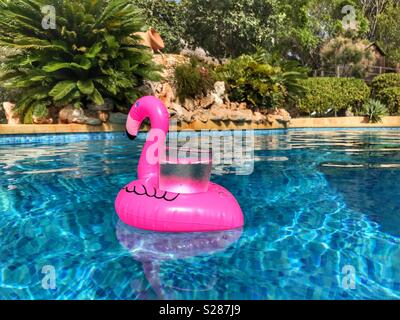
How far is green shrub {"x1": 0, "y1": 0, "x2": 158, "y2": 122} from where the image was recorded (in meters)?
10.5

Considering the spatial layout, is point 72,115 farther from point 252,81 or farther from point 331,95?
point 331,95

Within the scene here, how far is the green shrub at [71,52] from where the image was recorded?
10477 mm

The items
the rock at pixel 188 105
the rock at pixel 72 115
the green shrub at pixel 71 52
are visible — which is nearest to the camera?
the green shrub at pixel 71 52

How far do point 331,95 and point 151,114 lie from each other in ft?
62.5

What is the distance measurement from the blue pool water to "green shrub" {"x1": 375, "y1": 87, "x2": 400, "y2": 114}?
17994mm

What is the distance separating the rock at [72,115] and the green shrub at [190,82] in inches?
174

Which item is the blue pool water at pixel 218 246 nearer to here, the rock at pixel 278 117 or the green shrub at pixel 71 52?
the green shrub at pixel 71 52

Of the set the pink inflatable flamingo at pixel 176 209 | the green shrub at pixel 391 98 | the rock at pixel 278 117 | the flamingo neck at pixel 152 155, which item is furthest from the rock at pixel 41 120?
the green shrub at pixel 391 98

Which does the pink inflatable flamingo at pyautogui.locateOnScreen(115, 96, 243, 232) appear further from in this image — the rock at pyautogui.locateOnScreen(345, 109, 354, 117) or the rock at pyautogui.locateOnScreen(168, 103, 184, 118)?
the rock at pyautogui.locateOnScreen(345, 109, 354, 117)

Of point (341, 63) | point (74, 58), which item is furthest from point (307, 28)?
point (74, 58)

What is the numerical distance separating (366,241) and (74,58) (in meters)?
10.1

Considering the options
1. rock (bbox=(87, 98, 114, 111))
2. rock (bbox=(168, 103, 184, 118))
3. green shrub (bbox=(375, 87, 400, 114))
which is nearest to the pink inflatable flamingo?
rock (bbox=(87, 98, 114, 111))
